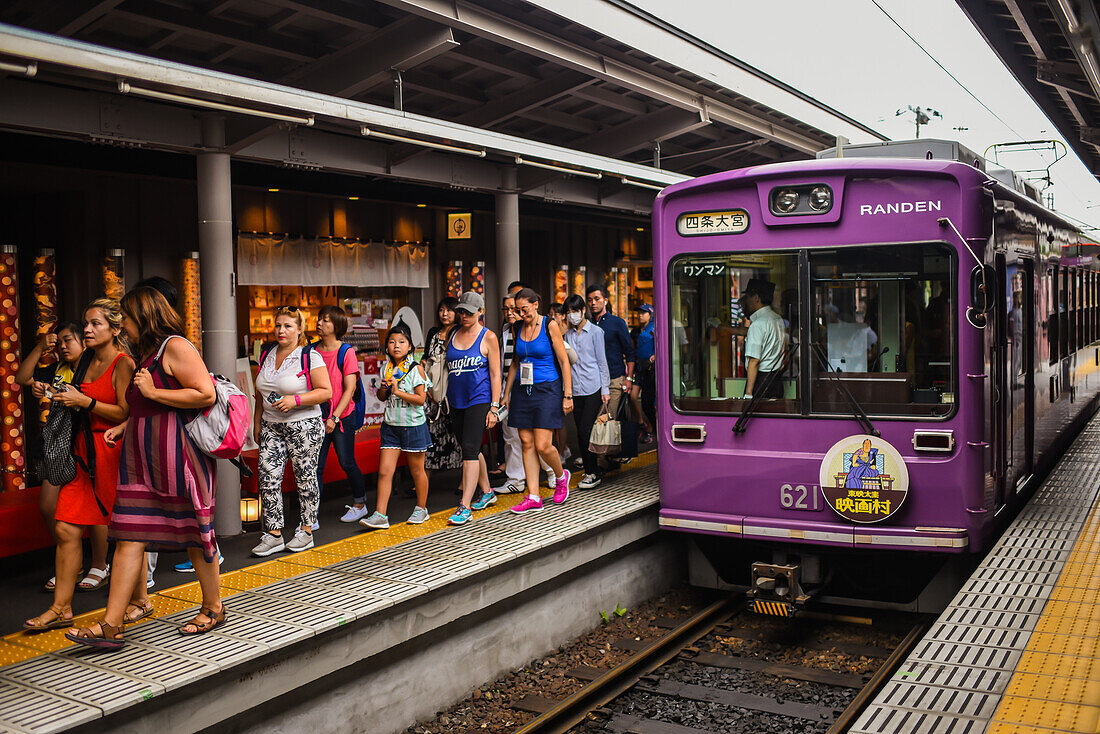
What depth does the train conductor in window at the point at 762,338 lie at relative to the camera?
6.58 metres

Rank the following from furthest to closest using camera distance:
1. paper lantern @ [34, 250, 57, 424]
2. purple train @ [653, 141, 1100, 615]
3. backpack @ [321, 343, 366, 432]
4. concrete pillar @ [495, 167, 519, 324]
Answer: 1. concrete pillar @ [495, 167, 519, 324]
2. paper lantern @ [34, 250, 57, 424]
3. backpack @ [321, 343, 366, 432]
4. purple train @ [653, 141, 1100, 615]

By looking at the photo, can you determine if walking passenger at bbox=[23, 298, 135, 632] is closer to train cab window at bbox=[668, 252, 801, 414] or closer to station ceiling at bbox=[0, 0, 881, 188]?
station ceiling at bbox=[0, 0, 881, 188]

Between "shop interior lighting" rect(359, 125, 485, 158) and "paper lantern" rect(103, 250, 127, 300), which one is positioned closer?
"shop interior lighting" rect(359, 125, 485, 158)

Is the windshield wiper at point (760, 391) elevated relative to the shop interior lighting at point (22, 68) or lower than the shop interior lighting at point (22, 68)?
lower

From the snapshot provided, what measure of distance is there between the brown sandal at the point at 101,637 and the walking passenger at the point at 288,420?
1.86m

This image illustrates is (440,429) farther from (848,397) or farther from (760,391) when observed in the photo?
(848,397)

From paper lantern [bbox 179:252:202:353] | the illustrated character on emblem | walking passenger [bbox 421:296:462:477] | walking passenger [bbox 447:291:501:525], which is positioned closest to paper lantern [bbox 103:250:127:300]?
Result: paper lantern [bbox 179:252:202:353]

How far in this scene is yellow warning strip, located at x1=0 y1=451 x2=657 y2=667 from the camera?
189 inches

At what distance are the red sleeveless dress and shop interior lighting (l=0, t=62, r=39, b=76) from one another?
1.46 metres

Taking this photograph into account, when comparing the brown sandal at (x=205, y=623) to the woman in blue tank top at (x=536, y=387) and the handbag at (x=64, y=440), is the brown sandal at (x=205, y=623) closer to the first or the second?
the handbag at (x=64, y=440)

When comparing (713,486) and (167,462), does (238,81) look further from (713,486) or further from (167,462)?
(713,486)

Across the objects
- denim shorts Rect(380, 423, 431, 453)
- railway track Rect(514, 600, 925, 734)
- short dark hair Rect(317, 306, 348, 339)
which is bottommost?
railway track Rect(514, 600, 925, 734)

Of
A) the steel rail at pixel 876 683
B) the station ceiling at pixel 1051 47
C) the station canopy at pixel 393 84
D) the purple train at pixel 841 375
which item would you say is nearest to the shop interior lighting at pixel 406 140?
the station canopy at pixel 393 84

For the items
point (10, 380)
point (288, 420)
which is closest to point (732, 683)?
point (288, 420)
